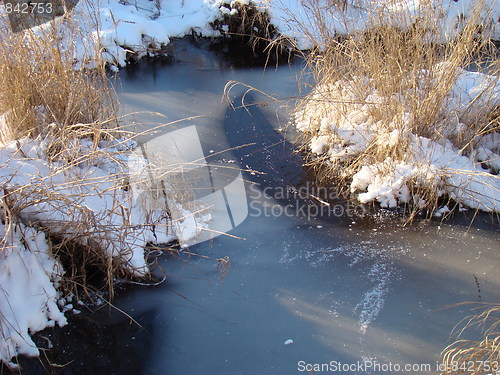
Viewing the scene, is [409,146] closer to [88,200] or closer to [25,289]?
[88,200]

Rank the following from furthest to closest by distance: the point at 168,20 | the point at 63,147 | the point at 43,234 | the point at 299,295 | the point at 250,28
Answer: the point at 168,20
the point at 250,28
the point at 63,147
the point at 299,295
the point at 43,234

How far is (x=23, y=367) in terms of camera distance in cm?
229

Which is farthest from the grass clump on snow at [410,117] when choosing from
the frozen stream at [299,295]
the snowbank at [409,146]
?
the frozen stream at [299,295]

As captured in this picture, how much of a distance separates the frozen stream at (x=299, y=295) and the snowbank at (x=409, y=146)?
20 centimetres

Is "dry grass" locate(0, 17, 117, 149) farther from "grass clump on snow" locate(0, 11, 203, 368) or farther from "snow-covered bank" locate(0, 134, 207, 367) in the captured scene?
"snow-covered bank" locate(0, 134, 207, 367)

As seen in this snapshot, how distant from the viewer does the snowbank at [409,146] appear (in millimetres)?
3369

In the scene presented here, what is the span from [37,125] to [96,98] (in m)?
0.50

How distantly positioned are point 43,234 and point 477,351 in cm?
207
